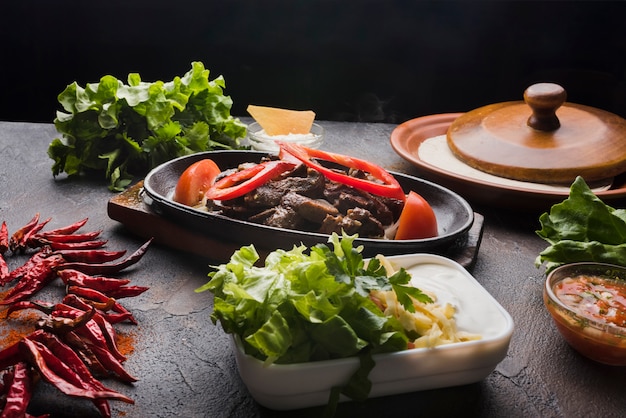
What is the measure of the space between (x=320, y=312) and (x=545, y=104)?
2081 mm

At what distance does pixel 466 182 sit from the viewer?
3.14 metres

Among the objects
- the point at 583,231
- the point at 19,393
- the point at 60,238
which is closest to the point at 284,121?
the point at 60,238

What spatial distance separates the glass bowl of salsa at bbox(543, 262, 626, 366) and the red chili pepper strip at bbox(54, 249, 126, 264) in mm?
1679

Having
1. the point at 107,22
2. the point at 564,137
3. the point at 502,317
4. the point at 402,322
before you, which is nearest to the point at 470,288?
the point at 502,317

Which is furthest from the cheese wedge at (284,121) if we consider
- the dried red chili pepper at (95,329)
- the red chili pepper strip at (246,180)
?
the dried red chili pepper at (95,329)

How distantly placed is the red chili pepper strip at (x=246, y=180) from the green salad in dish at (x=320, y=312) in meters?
0.89

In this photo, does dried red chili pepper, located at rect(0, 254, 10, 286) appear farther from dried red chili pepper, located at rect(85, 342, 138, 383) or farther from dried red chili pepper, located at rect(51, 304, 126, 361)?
dried red chili pepper, located at rect(85, 342, 138, 383)

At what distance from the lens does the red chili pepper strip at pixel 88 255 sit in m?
2.61

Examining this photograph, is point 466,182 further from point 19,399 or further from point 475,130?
point 19,399

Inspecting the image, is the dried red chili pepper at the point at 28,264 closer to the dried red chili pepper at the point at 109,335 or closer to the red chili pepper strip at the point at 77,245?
the red chili pepper strip at the point at 77,245

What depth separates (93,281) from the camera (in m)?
→ 2.38

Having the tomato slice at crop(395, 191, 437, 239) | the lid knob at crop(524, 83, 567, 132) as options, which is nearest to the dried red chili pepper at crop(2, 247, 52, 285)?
the tomato slice at crop(395, 191, 437, 239)

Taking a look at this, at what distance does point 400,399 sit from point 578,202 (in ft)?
3.64

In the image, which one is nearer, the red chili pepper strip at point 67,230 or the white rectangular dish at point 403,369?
the white rectangular dish at point 403,369
